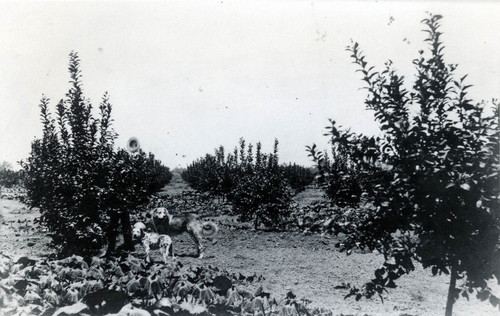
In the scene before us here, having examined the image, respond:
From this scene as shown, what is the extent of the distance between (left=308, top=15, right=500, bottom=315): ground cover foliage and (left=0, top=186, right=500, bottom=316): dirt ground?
1.45m

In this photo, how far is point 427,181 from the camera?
345 cm

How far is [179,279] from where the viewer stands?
3977mm

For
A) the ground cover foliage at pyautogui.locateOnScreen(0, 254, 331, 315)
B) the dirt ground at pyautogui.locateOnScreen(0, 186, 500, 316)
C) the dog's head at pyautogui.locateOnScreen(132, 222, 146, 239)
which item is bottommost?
the dirt ground at pyautogui.locateOnScreen(0, 186, 500, 316)

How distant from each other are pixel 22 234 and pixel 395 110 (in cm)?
1401

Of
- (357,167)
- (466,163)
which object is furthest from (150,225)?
(466,163)

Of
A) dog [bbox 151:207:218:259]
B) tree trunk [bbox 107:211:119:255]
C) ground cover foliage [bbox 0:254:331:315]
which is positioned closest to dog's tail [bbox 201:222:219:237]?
dog [bbox 151:207:218:259]

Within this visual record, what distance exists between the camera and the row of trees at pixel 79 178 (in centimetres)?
674

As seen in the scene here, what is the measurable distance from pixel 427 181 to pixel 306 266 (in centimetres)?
602

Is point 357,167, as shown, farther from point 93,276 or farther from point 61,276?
point 61,276

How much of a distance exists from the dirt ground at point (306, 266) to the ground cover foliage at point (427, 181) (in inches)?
57.0

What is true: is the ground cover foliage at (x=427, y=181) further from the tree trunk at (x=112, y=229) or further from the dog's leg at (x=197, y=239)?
the dog's leg at (x=197, y=239)

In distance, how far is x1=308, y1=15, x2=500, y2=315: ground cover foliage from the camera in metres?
3.44

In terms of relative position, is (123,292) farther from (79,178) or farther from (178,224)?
(178,224)

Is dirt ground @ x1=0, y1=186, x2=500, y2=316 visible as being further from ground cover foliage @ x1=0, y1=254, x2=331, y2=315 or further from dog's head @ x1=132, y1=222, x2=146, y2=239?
dog's head @ x1=132, y1=222, x2=146, y2=239
